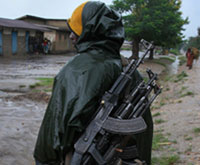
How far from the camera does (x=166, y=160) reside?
4336 millimetres

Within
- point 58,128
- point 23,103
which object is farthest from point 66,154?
point 23,103

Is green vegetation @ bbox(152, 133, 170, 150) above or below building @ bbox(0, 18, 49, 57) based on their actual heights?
above

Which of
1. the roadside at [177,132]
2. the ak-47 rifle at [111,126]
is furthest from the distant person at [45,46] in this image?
the ak-47 rifle at [111,126]

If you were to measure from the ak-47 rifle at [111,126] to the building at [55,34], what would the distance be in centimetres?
2790

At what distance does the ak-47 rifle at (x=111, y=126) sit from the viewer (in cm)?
178

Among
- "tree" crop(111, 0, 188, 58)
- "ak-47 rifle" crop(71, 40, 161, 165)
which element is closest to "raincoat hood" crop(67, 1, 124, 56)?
"ak-47 rifle" crop(71, 40, 161, 165)

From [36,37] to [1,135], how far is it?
23.5m

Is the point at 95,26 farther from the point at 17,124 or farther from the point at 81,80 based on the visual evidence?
the point at 17,124

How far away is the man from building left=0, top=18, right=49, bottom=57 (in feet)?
67.4

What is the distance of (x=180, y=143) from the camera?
16.7ft

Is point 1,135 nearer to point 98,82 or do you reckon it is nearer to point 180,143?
point 180,143

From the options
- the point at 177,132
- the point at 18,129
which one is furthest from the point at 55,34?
the point at 177,132

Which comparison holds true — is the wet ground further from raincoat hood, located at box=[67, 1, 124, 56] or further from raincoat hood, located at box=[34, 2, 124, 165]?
raincoat hood, located at box=[67, 1, 124, 56]

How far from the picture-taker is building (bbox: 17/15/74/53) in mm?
30469
